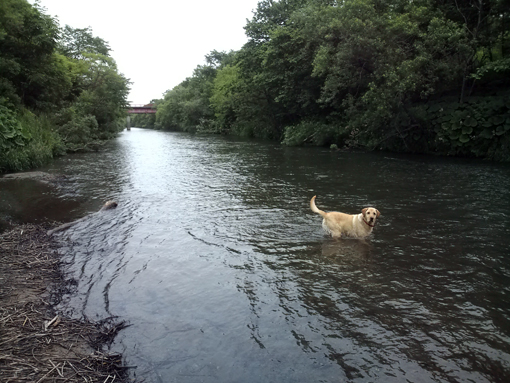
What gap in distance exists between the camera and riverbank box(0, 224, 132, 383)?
3.74 meters

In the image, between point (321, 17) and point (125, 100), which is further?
point (125, 100)

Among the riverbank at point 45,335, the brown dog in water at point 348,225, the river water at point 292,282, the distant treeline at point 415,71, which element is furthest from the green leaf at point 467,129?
the riverbank at point 45,335

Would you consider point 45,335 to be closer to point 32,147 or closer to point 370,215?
point 370,215

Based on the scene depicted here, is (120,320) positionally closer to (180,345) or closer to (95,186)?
(180,345)

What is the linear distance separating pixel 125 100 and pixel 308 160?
39398 millimetres

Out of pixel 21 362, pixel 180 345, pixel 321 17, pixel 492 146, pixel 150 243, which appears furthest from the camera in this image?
pixel 321 17

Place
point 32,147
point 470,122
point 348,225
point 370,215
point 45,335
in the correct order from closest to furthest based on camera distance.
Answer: point 45,335 → point 370,215 → point 348,225 → point 32,147 → point 470,122

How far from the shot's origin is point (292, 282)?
6.16m

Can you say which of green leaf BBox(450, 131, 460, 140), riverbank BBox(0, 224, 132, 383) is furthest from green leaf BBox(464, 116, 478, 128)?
riverbank BBox(0, 224, 132, 383)

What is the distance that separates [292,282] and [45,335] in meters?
3.68

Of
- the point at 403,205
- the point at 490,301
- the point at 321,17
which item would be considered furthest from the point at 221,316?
the point at 321,17

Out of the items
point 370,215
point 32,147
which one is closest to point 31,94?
point 32,147

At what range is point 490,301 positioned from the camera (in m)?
5.43

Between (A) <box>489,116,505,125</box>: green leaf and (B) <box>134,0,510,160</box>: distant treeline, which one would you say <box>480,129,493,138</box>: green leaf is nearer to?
(B) <box>134,0,510,160</box>: distant treeline
